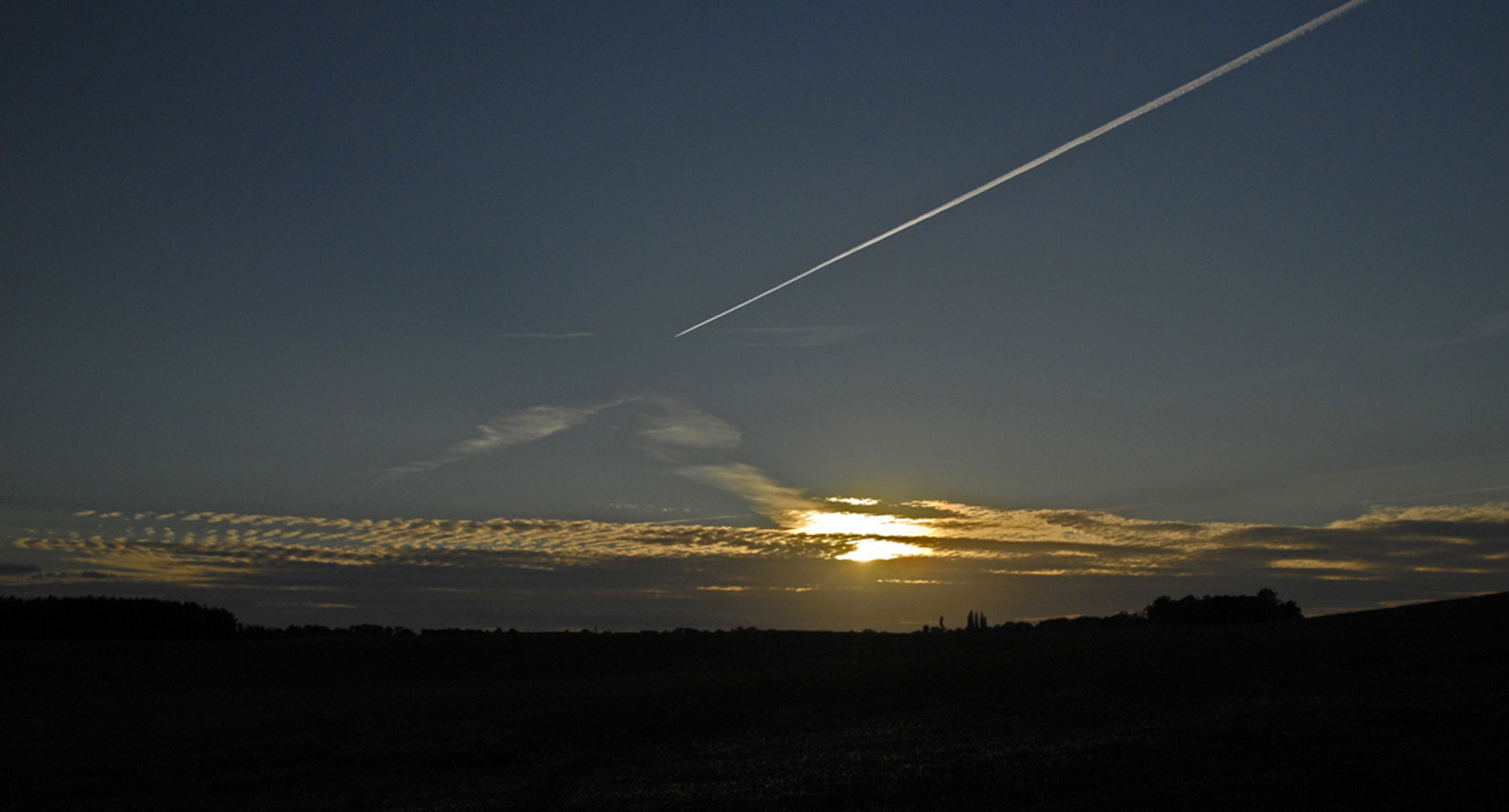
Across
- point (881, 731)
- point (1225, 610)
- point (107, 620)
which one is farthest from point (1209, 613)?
point (107, 620)

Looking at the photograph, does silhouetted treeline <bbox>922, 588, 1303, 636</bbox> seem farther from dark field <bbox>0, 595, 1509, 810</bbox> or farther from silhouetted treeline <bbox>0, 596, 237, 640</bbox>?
silhouetted treeline <bbox>0, 596, 237, 640</bbox>

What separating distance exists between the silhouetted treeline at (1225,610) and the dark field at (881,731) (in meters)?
35.3

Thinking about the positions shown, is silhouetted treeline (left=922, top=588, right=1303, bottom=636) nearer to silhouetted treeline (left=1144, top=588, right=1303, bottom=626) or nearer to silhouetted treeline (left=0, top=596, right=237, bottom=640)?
silhouetted treeline (left=1144, top=588, right=1303, bottom=626)

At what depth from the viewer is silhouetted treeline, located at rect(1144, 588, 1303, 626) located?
89812mm

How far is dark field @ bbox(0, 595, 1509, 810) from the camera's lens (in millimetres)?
24844

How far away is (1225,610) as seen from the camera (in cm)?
9100

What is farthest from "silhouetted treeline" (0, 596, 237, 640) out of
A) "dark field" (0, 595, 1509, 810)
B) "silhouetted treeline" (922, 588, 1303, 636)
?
"silhouetted treeline" (922, 588, 1303, 636)

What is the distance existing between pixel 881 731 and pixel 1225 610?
2633 inches

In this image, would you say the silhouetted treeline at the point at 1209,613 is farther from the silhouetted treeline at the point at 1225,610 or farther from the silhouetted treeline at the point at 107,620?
the silhouetted treeline at the point at 107,620

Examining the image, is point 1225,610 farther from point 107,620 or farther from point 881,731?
point 107,620

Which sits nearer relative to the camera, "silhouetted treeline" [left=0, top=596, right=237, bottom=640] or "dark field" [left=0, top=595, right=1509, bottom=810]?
"dark field" [left=0, top=595, right=1509, bottom=810]

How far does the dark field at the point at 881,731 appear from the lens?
2484cm

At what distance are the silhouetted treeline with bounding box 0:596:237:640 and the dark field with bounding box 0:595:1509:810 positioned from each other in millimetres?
51769

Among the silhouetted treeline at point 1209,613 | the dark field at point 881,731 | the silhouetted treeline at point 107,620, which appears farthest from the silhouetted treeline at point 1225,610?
the silhouetted treeline at point 107,620
